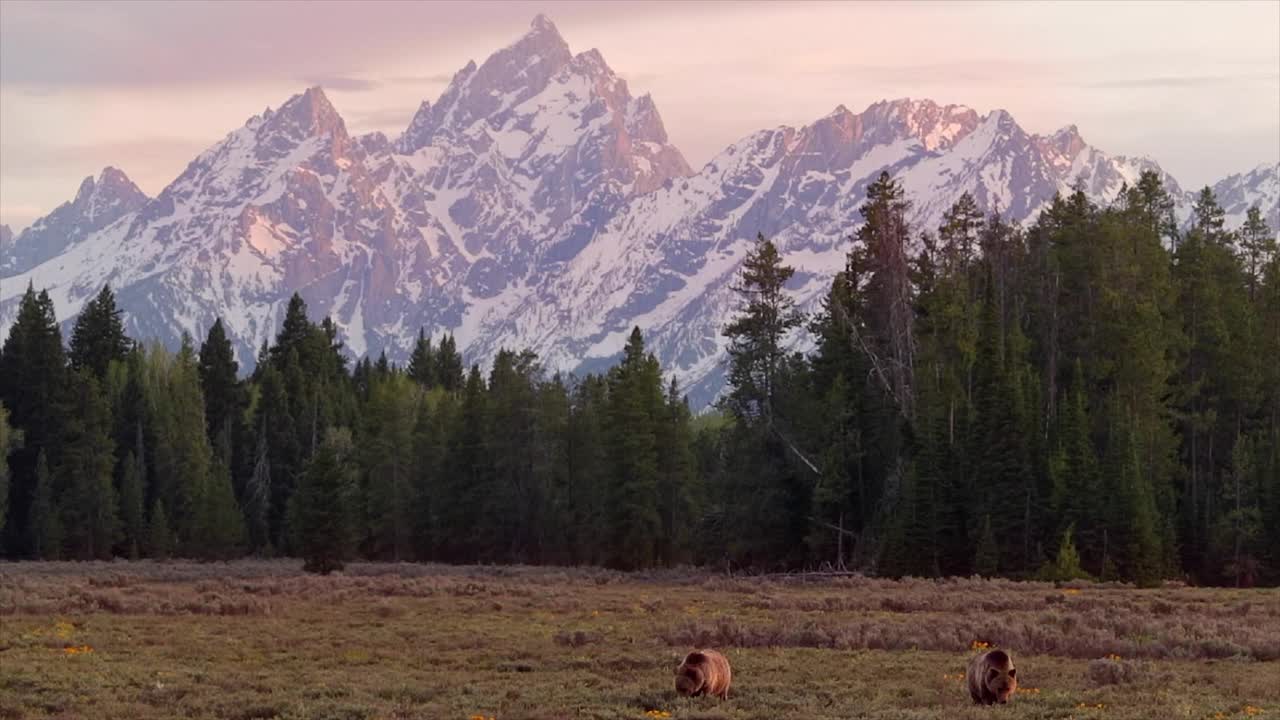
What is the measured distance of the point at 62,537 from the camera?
109m

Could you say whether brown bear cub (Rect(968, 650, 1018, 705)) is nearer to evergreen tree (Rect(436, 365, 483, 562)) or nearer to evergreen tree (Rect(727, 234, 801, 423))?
evergreen tree (Rect(727, 234, 801, 423))

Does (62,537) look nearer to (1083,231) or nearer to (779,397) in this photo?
(779,397)

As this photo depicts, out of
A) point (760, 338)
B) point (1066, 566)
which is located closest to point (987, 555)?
point (1066, 566)

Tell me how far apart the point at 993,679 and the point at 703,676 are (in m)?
4.95

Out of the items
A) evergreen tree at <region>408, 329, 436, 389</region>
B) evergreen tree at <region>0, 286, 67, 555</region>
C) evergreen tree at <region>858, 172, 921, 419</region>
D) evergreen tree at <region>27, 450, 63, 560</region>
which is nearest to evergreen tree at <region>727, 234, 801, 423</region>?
evergreen tree at <region>858, 172, 921, 419</region>

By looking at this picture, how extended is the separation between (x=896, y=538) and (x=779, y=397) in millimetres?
15630

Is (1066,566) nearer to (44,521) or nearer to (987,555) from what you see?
(987,555)

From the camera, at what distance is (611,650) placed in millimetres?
39312

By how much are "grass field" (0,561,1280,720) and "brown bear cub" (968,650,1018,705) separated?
0.45 m

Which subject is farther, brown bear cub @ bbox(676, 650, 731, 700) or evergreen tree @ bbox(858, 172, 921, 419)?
evergreen tree @ bbox(858, 172, 921, 419)

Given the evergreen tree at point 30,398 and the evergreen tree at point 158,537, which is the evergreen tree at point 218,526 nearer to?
the evergreen tree at point 158,537

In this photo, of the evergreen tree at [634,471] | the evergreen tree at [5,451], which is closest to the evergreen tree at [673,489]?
the evergreen tree at [634,471]

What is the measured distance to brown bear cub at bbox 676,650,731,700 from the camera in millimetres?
29156

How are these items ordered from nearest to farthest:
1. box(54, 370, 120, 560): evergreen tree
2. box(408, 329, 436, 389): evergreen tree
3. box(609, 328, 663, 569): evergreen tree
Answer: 1. box(609, 328, 663, 569): evergreen tree
2. box(54, 370, 120, 560): evergreen tree
3. box(408, 329, 436, 389): evergreen tree
